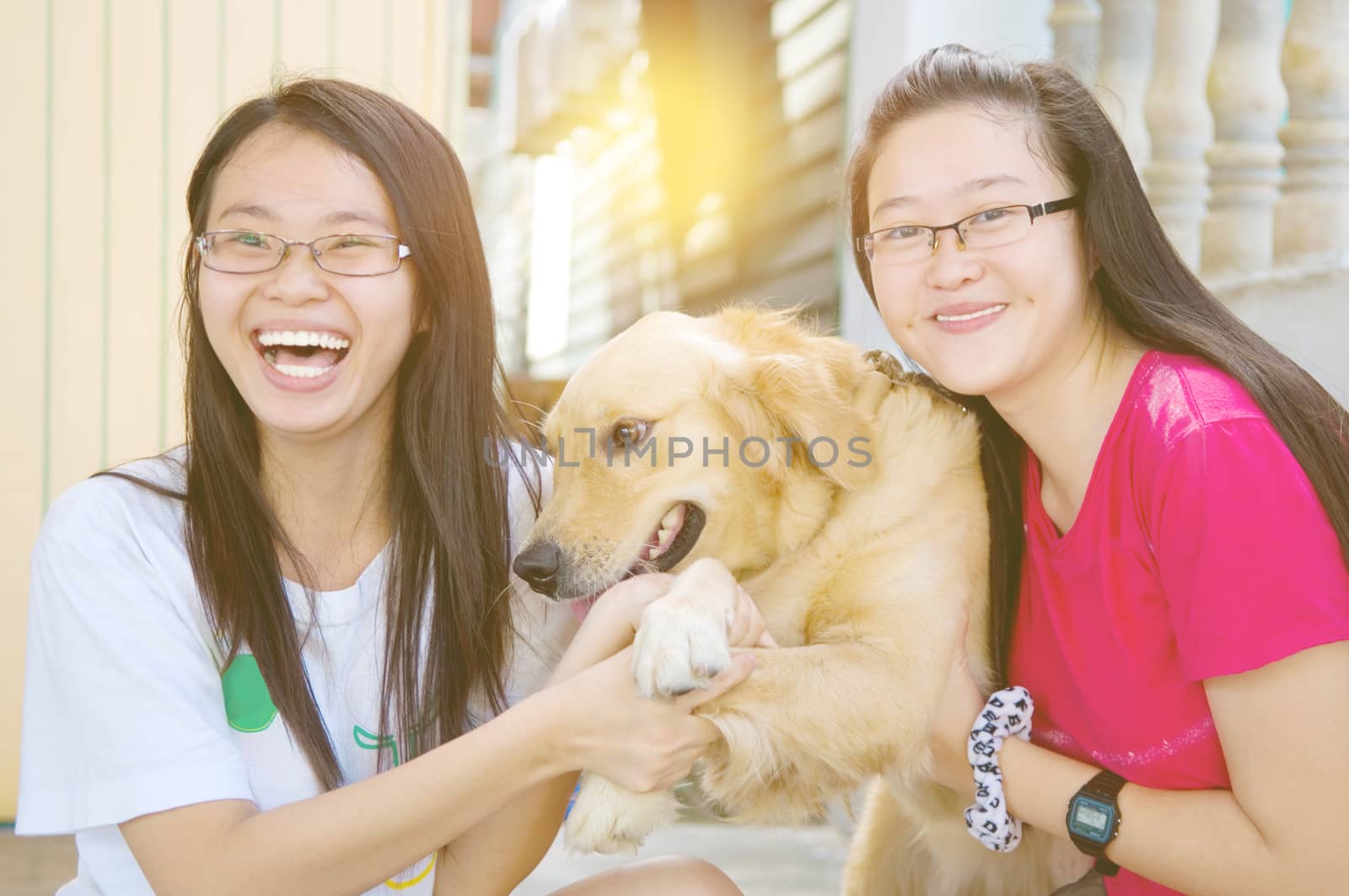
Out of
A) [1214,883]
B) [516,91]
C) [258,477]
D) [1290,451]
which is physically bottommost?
[1214,883]

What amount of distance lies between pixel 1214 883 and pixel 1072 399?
1.97ft

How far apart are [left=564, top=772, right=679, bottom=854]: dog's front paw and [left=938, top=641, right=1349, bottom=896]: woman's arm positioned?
1.73ft

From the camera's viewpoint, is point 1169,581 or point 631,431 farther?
point 631,431

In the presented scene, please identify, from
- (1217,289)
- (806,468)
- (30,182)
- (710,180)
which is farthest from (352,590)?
(710,180)

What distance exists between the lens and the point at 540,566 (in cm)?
155

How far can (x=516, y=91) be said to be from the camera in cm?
768

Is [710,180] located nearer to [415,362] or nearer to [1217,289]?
[1217,289]

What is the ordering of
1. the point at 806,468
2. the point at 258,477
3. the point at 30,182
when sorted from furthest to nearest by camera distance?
the point at 30,182 → the point at 806,468 → the point at 258,477

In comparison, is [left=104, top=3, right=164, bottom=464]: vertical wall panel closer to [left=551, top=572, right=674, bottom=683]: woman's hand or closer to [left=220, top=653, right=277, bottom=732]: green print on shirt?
[left=220, top=653, right=277, bottom=732]: green print on shirt

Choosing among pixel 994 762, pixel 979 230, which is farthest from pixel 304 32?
pixel 994 762

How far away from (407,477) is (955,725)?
856 millimetres

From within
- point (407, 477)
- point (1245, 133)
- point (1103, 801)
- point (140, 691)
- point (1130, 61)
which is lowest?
point (1103, 801)

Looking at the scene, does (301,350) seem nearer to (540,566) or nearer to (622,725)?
(540,566)

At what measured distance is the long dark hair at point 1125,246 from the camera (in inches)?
47.7
